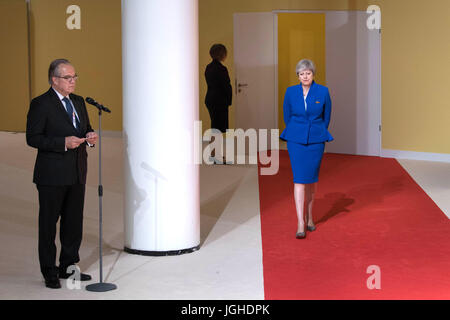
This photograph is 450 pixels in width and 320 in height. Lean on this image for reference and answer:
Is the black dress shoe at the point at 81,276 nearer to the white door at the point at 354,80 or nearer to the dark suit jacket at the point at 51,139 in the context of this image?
the dark suit jacket at the point at 51,139

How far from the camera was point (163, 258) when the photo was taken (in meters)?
5.92

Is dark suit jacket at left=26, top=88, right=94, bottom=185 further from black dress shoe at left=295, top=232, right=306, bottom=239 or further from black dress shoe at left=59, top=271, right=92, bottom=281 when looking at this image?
black dress shoe at left=295, top=232, right=306, bottom=239

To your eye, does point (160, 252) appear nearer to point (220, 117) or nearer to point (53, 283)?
point (53, 283)

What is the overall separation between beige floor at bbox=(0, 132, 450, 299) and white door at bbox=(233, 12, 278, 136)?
258 cm

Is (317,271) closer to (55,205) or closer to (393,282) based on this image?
(393,282)

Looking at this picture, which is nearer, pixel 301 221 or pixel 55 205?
pixel 55 205

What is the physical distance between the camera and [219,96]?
10.6 m

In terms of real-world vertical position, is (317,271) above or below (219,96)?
below

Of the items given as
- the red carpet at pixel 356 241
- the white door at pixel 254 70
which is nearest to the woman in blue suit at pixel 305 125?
the red carpet at pixel 356 241

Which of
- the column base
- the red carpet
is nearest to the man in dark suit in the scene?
the column base
